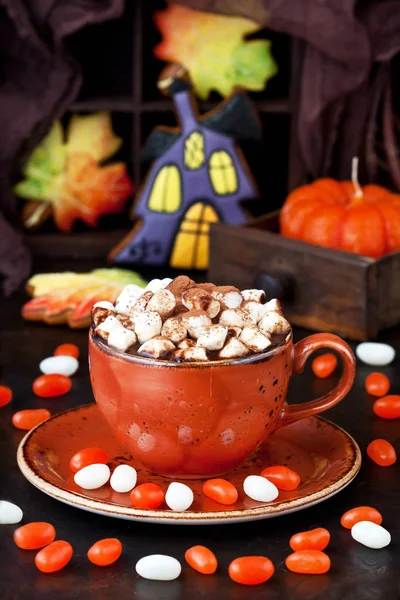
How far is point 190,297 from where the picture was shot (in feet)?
2.86

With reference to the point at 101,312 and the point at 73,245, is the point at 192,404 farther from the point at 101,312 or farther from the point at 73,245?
the point at 73,245

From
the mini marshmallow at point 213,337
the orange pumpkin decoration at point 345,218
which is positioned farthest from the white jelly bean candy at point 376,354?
the mini marshmallow at point 213,337

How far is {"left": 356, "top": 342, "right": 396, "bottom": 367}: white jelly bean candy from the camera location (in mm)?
1278

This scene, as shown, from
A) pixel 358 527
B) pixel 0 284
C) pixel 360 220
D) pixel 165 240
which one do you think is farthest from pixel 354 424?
pixel 0 284

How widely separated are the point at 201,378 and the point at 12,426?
32 centimetres

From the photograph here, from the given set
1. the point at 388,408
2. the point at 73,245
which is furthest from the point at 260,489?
the point at 73,245

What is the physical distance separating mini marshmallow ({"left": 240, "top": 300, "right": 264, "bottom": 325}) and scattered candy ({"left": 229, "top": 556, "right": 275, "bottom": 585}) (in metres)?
0.20

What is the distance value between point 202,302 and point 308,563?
0.22 metres

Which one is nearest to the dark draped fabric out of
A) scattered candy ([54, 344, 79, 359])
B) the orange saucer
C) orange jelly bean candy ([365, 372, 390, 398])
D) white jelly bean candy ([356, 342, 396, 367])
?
scattered candy ([54, 344, 79, 359])

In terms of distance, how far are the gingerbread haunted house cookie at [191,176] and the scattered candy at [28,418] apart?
589 millimetres

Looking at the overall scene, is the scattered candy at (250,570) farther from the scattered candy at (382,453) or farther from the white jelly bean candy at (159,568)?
the scattered candy at (382,453)

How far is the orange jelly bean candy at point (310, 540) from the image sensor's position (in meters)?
0.82

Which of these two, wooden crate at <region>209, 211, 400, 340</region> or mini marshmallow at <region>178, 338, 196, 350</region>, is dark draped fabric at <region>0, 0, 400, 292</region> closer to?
wooden crate at <region>209, 211, 400, 340</region>

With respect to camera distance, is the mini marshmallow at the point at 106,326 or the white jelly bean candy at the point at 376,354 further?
the white jelly bean candy at the point at 376,354
